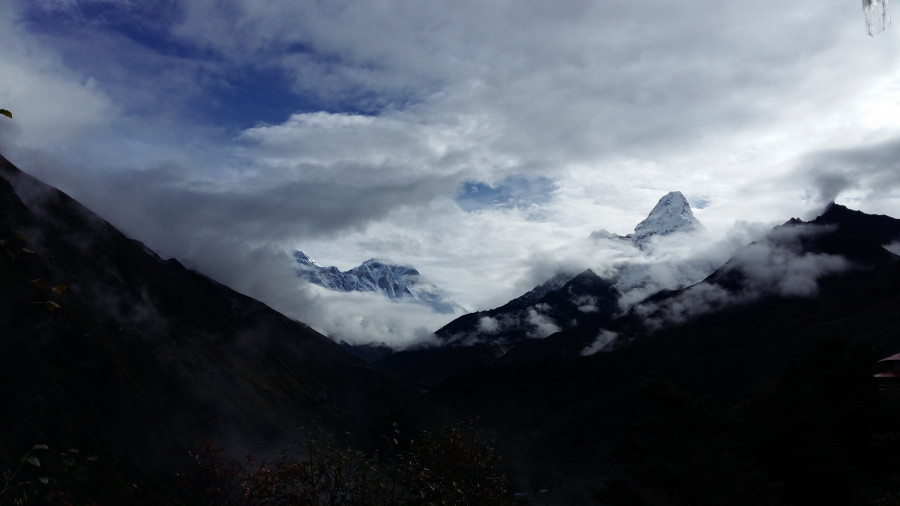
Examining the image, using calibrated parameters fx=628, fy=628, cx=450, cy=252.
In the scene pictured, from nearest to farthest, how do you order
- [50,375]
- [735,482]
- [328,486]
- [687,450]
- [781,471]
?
[328,486] → [735,482] → [687,450] → [781,471] → [50,375]

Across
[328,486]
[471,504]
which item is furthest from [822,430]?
[328,486]

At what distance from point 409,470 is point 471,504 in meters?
2.38

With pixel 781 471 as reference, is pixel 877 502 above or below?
above

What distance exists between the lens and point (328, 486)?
18.3m

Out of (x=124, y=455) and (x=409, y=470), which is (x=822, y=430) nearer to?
(x=409, y=470)

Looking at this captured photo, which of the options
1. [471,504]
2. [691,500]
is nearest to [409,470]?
[471,504]

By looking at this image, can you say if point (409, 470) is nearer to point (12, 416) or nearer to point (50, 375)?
point (12, 416)

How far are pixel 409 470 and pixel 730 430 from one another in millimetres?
32480

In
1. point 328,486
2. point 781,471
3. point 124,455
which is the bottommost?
point 124,455

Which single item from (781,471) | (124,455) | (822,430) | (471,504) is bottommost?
(124,455)

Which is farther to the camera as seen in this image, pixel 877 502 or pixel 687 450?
pixel 687 450

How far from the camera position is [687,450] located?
4428cm

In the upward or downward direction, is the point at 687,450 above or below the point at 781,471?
above

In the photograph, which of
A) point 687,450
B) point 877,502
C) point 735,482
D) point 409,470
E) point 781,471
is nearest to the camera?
point 409,470
